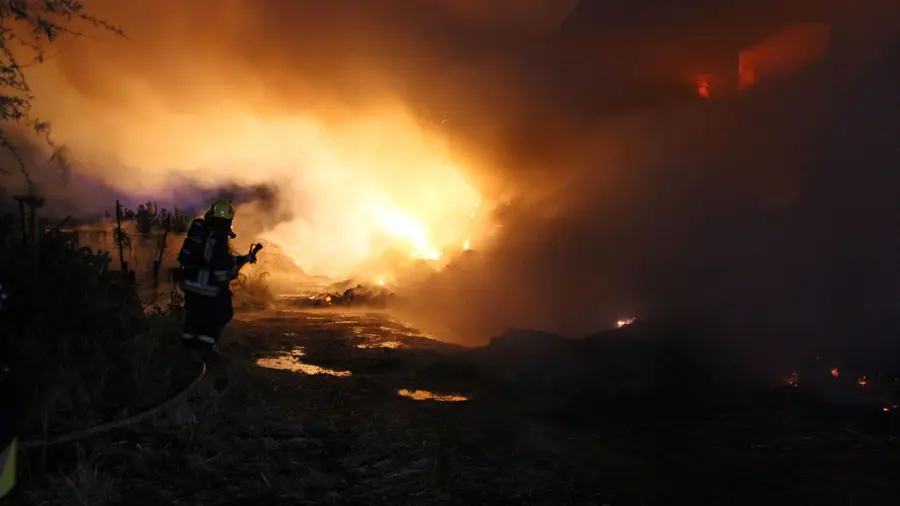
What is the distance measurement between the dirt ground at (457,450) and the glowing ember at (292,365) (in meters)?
0.11

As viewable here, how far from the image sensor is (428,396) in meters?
5.98

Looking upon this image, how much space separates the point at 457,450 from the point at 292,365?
126 inches

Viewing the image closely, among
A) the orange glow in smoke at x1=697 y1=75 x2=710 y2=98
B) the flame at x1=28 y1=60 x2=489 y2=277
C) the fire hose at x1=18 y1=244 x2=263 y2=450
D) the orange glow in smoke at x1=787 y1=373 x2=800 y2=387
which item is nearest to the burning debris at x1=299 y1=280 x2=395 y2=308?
the flame at x1=28 y1=60 x2=489 y2=277

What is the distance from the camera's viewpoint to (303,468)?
4086 millimetres

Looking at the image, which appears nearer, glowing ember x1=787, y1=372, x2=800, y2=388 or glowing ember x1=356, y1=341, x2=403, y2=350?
glowing ember x1=787, y1=372, x2=800, y2=388

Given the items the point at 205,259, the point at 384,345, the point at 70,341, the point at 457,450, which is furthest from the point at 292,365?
the point at 457,450

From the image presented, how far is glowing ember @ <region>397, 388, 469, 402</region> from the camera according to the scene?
5.88 m

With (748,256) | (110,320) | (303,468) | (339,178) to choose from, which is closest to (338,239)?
(339,178)

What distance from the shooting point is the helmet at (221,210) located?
6.19 metres

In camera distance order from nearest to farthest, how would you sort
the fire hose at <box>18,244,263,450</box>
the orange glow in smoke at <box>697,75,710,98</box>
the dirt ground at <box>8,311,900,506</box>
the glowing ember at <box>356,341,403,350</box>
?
the dirt ground at <box>8,311,900,506</box>, the fire hose at <box>18,244,263,450</box>, the glowing ember at <box>356,341,403,350</box>, the orange glow in smoke at <box>697,75,710,98</box>

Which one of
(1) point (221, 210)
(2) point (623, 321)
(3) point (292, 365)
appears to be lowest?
(3) point (292, 365)

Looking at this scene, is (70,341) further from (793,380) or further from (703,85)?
(703,85)

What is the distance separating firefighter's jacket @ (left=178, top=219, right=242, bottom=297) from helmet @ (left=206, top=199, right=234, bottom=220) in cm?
13

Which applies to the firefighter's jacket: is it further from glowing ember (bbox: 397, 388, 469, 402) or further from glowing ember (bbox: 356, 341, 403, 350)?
glowing ember (bbox: 356, 341, 403, 350)
